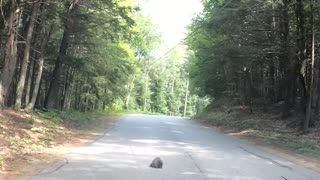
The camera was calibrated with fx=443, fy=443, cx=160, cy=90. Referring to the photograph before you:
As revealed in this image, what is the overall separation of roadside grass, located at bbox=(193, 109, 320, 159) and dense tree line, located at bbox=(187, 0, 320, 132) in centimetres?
106

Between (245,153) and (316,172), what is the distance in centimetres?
346

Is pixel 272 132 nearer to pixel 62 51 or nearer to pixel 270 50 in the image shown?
pixel 270 50

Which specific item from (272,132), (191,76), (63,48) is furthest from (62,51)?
(191,76)

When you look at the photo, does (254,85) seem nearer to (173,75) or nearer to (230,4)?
(230,4)

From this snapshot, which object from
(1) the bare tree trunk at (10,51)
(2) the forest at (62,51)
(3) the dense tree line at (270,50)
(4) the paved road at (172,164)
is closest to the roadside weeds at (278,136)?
(3) the dense tree line at (270,50)

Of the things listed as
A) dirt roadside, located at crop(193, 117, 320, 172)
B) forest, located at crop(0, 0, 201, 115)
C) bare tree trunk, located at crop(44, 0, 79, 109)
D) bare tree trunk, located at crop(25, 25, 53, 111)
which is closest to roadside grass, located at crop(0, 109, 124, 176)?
bare tree trunk, located at crop(25, 25, 53, 111)

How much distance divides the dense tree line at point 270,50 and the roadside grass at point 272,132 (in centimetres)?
106

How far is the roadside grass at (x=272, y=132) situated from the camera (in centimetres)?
1693

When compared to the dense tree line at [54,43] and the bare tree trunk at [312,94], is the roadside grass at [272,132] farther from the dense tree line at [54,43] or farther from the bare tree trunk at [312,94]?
the dense tree line at [54,43]

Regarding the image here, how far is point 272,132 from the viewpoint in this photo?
74.4ft

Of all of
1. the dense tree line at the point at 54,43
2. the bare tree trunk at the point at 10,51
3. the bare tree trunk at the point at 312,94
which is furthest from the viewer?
the bare tree trunk at the point at 312,94

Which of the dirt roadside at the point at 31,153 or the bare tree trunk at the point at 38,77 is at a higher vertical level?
the bare tree trunk at the point at 38,77

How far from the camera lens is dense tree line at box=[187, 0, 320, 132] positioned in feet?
70.2

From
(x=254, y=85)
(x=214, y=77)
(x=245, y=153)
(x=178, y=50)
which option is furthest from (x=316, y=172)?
(x=178, y=50)
